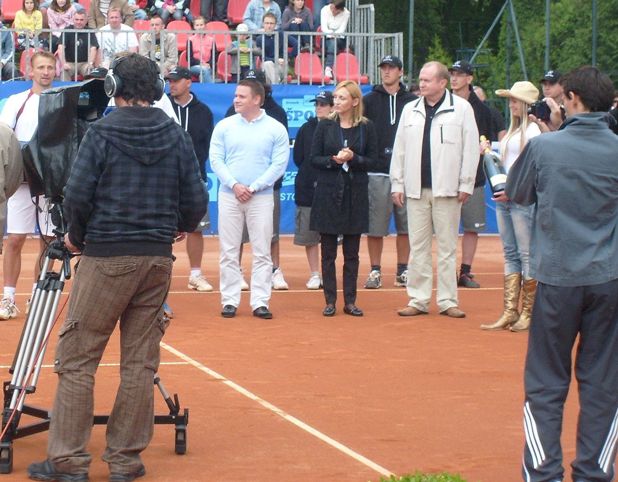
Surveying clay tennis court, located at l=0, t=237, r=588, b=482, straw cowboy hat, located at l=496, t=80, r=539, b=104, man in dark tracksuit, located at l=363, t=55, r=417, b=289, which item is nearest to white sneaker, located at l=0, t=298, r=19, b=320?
clay tennis court, located at l=0, t=237, r=588, b=482

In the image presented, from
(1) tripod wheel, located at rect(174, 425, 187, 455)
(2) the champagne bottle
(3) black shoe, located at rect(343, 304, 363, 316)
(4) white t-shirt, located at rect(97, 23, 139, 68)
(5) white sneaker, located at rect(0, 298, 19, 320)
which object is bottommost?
(3) black shoe, located at rect(343, 304, 363, 316)

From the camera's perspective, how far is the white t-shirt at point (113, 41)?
1947 cm

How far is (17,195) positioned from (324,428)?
199 inches

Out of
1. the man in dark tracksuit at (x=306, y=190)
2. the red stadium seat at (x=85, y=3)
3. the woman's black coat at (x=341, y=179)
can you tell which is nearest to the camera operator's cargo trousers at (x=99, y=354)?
the woman's black coat at (x=341, y=179)

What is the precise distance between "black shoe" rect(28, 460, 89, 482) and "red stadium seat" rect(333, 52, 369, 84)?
575 inches

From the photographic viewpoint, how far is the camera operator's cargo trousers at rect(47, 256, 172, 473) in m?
6.37

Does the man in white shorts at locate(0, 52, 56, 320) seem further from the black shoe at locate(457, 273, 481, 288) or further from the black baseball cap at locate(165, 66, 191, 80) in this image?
the black shoe at locate(457, 273, 481, 288)

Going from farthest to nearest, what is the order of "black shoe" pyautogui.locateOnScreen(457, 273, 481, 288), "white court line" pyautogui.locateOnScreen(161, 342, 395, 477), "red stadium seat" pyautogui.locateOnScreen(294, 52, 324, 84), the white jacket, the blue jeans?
"red stadium seat" pyautogui.locateOnScreen(294, 52, 324, 84), "black shoe" pyautogui.locateOnScreen(457, 273, 481, 288), the white jacket, the blue jeans, "white court line" pyautogui.locateOnScreen(161, 342, 395, 477)

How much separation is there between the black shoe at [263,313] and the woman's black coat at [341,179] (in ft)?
2.96

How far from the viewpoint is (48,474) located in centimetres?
640

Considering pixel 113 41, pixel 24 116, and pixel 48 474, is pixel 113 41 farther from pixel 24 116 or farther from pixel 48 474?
pixel 48 474

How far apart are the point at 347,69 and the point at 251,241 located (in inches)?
358

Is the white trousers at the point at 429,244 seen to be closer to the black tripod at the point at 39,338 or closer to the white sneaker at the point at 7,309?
the white sneaker at the point at 7,309

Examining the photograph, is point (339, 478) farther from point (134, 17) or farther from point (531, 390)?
point (134, 17)
